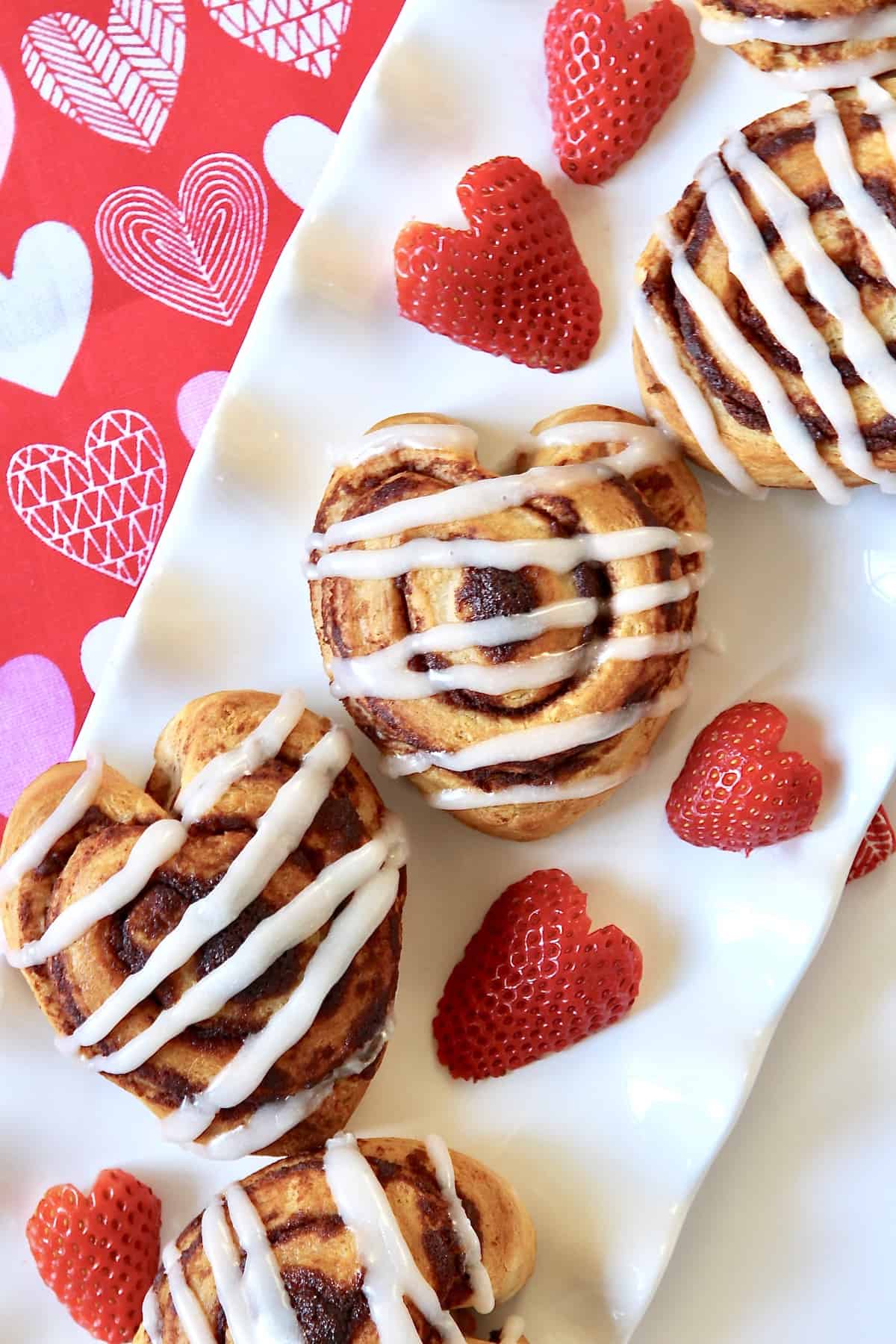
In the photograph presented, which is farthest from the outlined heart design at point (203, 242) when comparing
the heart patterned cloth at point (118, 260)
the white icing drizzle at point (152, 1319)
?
the white icing drizzle at point (152, 1319)

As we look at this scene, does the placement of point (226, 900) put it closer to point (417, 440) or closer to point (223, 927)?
point (223, 927)

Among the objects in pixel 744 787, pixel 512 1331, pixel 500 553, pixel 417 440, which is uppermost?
pixel 417 440

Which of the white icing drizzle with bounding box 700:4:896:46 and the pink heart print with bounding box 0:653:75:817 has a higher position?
the white icing drizzle with bounding box 700:4:896:46

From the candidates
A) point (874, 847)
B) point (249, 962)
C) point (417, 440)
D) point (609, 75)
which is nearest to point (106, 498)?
point (417, 440)

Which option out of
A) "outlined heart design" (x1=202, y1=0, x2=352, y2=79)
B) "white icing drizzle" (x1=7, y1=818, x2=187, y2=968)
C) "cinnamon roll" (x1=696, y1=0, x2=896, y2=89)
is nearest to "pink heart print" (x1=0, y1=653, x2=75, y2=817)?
"white icing drizzle" (x1=7, y1=818, x2=187, y2=968)

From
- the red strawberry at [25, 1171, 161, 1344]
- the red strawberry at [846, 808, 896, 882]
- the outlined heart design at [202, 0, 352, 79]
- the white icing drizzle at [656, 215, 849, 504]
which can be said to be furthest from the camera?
Answer: the outlined heart design at [202, 0, 352, 79]

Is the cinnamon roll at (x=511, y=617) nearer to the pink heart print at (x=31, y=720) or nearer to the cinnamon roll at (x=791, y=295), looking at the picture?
the cinnamon roll at (x=791, y=295)

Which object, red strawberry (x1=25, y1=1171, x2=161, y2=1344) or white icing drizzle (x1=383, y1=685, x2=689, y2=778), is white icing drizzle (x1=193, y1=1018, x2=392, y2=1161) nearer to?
red strawberry (x1=25, y1=1171, x2=161, y2=1344)
